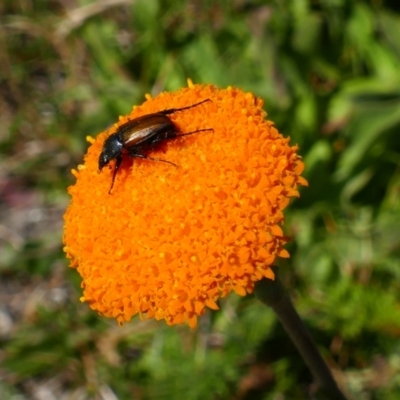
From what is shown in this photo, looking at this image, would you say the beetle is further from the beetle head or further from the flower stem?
the flower stem

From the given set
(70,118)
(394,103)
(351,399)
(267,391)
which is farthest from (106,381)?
(394,103)

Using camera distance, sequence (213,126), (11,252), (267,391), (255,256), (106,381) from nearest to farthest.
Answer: (255,256), (213,126), (267,391), (106,381), (11,252)

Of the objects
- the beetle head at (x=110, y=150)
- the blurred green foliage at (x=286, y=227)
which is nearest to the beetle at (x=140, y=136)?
the beetle head at (x=110, y=150)

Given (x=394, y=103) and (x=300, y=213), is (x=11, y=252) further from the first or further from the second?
(x=394, y=103)

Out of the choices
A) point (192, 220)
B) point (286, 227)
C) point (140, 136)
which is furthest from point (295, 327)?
point (286, 227)

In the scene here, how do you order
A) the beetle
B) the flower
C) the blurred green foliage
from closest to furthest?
the flower → the beetle → the blurred green foliage

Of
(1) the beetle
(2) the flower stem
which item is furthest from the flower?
(2) the flower stem
